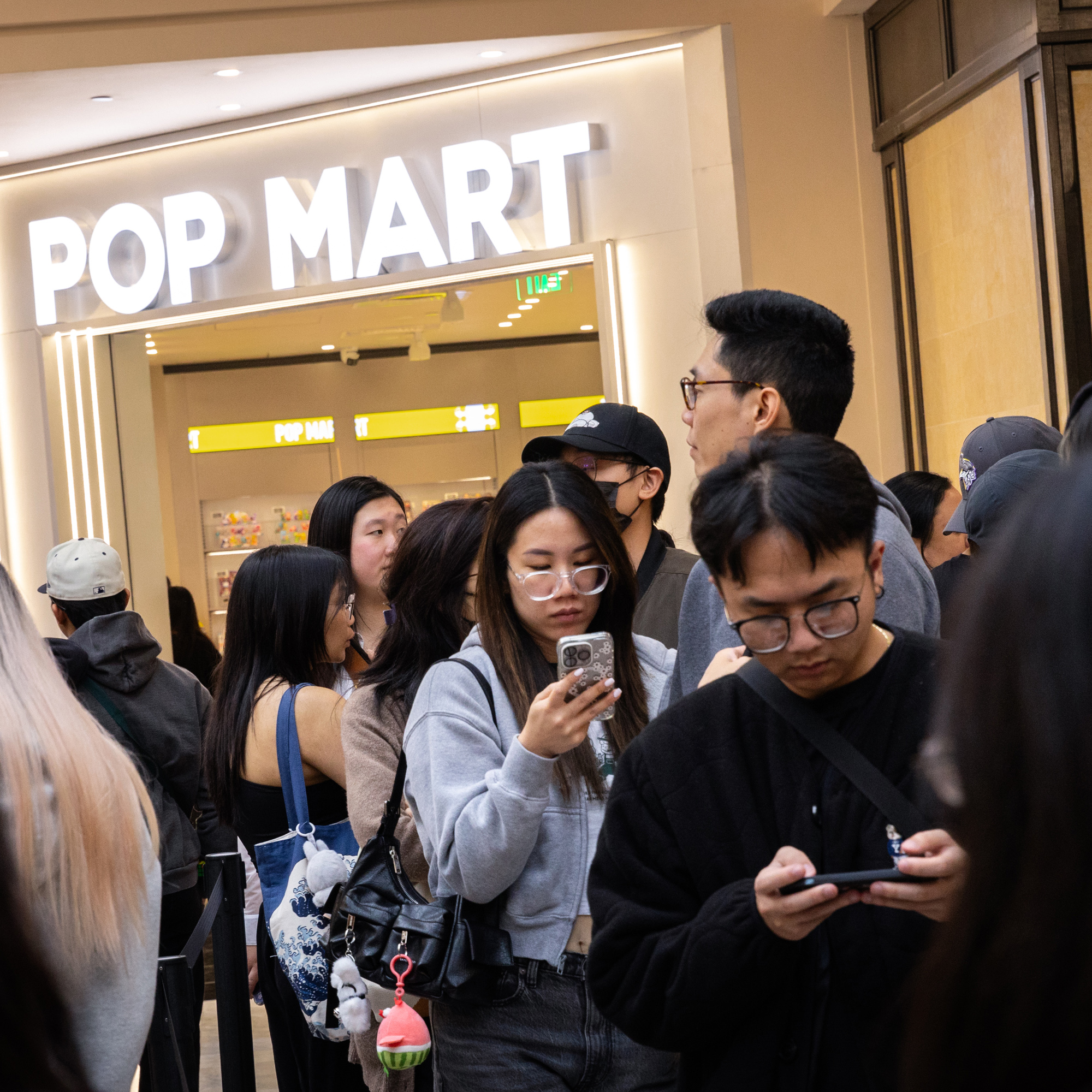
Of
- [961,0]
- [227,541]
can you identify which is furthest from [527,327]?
[961,0]

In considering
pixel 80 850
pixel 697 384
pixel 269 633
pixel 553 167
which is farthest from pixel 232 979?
pixel 553 167

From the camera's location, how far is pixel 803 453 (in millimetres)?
1530

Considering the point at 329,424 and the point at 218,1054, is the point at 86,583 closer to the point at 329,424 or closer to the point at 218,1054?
the point at 218,1054

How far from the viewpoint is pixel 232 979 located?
119 inches

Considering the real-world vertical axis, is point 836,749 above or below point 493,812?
above

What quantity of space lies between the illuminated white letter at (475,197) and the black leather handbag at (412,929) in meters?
5.08

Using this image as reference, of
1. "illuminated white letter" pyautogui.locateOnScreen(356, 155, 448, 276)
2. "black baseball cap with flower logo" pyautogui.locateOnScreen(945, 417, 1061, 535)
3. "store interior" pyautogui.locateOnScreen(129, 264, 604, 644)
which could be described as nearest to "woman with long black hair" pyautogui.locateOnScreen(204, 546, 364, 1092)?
"black baseball cap with flower logo" pyautogui.locateOnScreen(945, 417, 1061, 535)

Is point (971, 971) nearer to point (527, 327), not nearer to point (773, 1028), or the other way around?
point (773, 1028)

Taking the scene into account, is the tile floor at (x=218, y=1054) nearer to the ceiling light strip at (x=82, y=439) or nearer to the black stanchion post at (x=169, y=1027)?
the black stanchion post at (x=169, y=1027)

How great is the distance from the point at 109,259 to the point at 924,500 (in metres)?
5.56

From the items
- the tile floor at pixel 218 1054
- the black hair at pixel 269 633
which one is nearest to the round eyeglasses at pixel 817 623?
the black hair at pixel 269 633

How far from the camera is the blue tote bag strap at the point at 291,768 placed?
2877mm

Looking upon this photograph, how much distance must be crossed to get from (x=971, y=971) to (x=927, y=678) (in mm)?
706

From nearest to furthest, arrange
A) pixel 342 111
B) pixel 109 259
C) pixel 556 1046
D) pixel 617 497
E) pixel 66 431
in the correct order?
pixel 556 1046 < pixel 617 497 < pixel 342 111 < pixel 109 259 < pixel 66 431
